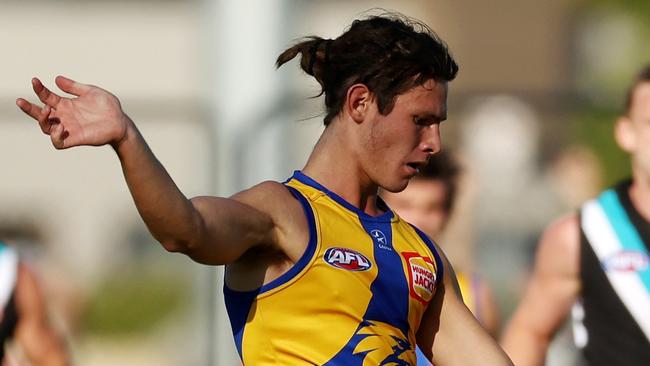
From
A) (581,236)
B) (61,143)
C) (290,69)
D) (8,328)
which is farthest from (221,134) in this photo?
(61,143)

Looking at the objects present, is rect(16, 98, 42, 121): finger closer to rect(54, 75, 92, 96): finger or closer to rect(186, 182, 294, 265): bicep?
rect(54, 75, 92, 96): finger

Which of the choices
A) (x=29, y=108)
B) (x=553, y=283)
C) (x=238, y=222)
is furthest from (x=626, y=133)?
(x=29, y=108)

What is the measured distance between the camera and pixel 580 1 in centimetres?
1834

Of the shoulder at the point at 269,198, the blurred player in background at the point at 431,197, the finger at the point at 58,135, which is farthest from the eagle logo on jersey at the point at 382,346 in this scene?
the blurred player in background at the point at 431,197

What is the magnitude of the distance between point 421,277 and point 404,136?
15.9 inches

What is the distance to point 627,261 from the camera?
6617 millimetres

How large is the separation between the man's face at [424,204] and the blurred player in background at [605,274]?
0.48 m

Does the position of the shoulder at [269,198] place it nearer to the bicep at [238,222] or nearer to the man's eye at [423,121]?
the bicep at [238,222]

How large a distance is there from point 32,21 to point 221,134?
17.5 ft

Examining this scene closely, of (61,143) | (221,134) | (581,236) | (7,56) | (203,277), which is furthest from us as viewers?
(7,56)

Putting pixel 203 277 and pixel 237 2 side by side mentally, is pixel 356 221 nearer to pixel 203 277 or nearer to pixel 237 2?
pixel 237 2

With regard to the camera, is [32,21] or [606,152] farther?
[32,21]

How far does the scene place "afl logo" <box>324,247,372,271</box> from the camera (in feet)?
13.6

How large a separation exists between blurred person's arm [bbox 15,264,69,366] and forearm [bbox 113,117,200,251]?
3398 mm
